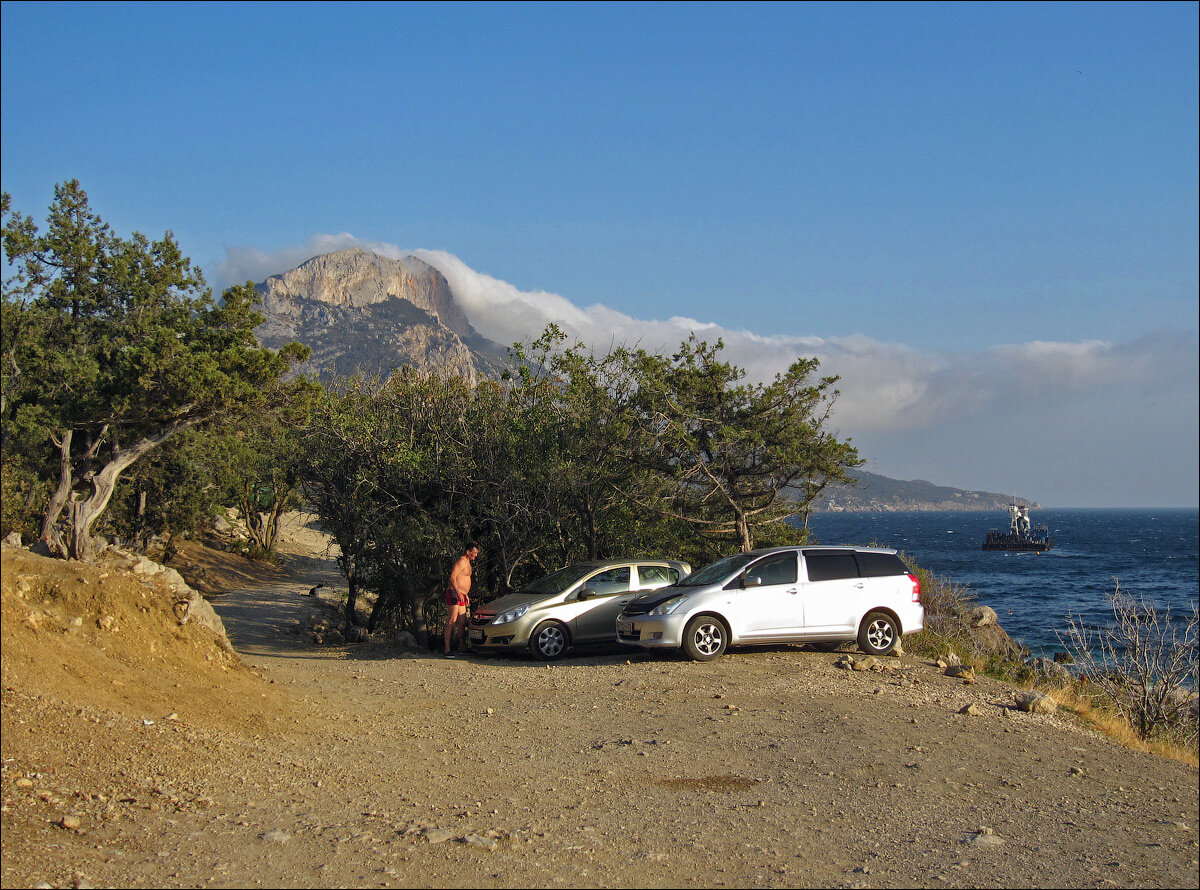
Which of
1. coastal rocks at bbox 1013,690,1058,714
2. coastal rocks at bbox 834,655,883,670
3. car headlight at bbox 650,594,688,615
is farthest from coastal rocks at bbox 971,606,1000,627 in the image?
coastal rocks at bbox 1013,690,1058,714

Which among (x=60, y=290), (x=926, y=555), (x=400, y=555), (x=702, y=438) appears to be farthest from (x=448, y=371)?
(x=926, y=555)

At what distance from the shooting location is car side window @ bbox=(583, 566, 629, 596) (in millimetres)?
14641

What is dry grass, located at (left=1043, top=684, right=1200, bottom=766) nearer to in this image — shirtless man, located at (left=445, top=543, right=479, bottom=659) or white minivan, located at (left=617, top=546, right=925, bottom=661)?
white minivan, located at (left=617, top=546, right=925, bottom=661)

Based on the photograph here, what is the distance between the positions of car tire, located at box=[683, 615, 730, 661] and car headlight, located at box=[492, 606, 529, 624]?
9.87ft

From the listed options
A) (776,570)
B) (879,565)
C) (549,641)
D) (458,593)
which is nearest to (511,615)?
(549,641)

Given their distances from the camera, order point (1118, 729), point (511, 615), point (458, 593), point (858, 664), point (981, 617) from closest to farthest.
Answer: point (1118, 729) < point (858, 664) < point (511, 615) < point (458, 593) < point (981, 617)

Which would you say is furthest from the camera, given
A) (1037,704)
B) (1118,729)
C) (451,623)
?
(451,623)

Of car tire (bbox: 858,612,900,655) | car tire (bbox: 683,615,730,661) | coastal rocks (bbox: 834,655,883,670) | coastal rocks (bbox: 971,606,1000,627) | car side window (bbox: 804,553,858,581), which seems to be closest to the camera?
coastal rocks (bbox: 834,655,883,670)

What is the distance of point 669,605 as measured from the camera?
41.1 ft

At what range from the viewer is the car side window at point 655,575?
14.9 m

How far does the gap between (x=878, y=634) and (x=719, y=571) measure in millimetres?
2593

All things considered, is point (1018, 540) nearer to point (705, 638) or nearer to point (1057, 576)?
point (1057, 576)

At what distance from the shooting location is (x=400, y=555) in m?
16.6

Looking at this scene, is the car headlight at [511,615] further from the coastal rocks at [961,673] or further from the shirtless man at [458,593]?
the coastal rocks at [961,673]
